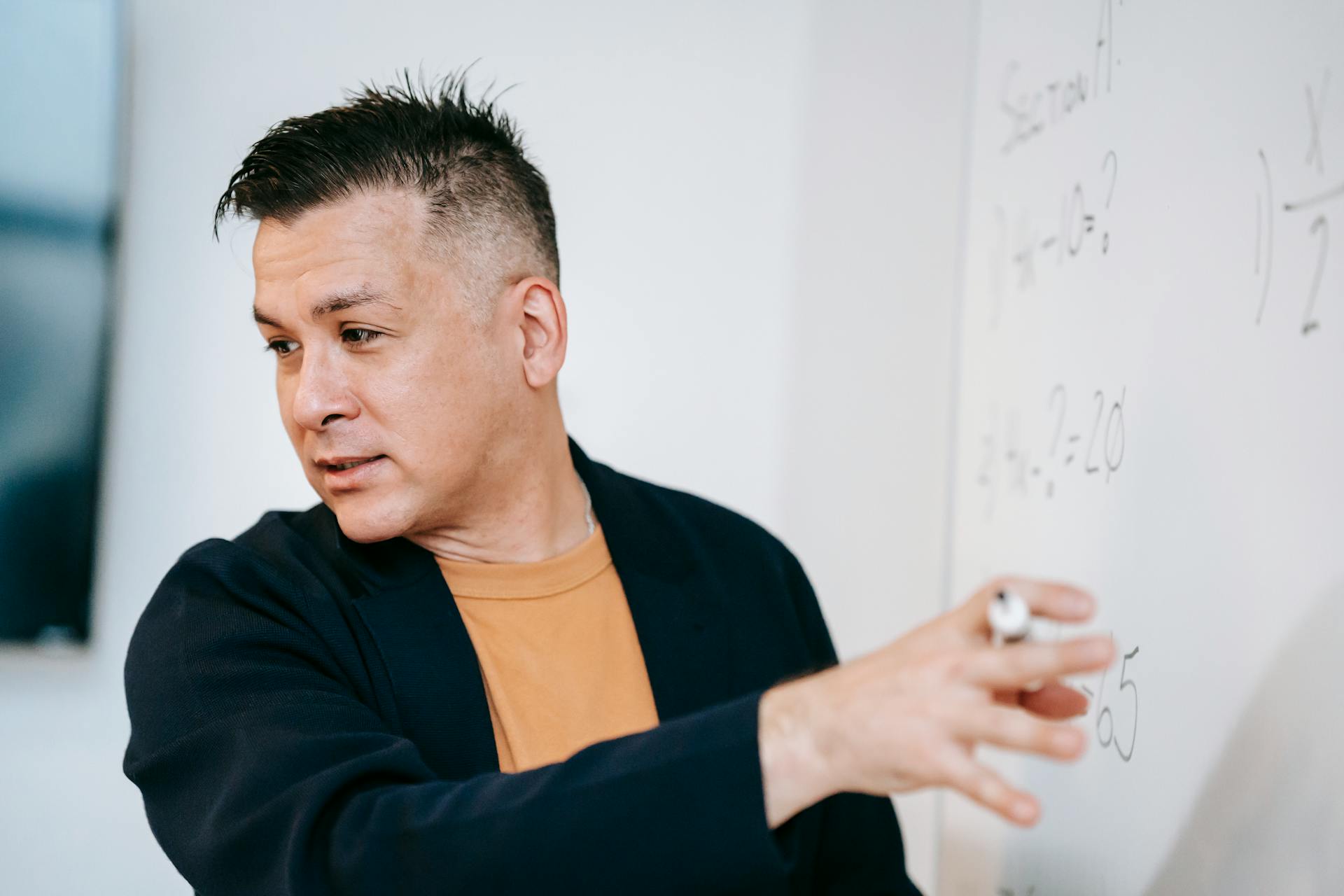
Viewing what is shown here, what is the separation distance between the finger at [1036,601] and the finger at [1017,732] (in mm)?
48

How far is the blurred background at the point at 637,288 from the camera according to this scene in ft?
5.12

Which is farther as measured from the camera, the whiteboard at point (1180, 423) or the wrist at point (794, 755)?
the whiteboard at point (1180, 423)

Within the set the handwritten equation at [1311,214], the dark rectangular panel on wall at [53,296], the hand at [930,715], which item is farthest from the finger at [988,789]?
the dark rectangular panel on wall at [53,296]

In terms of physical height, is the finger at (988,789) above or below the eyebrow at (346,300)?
below

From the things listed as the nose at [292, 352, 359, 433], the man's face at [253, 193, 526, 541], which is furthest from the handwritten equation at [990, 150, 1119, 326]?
the nose at [292, 352, 359, 433]

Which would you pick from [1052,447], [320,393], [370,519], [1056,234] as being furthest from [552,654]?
[1056,234]

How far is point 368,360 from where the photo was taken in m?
1.08

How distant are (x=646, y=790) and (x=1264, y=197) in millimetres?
639

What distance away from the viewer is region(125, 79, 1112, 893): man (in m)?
0.64

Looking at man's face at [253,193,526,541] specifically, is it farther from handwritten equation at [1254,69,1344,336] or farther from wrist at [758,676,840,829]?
handwritten equation at [1254,69,1344,336]

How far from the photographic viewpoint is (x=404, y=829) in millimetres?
691

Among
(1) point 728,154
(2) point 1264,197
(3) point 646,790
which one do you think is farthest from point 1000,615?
(1) point 728,154

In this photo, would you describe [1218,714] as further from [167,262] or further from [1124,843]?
[167,262]

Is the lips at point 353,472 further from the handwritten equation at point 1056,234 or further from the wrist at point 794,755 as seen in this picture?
the handwritten equation at point 1056,234
